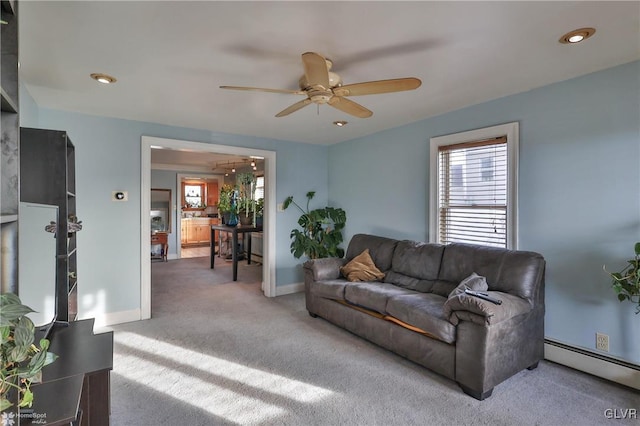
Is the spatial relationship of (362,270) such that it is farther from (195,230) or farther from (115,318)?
(195,230)

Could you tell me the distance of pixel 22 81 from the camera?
2.69 meters

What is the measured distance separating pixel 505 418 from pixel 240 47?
9.52 feet

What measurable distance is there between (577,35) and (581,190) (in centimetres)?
123

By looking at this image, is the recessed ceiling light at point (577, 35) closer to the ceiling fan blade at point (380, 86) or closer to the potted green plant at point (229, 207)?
the ceiling fan blade at point (380, 86)

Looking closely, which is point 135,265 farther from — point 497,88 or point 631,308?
point 631,308

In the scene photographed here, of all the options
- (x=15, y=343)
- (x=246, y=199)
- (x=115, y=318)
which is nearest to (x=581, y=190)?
(x=15, y=343)

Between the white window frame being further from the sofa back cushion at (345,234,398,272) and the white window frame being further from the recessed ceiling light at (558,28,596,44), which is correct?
the sofa back cushion at (345,234,398,272)

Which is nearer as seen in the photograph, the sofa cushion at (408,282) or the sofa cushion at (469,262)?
the sofa cushion at (469,262)

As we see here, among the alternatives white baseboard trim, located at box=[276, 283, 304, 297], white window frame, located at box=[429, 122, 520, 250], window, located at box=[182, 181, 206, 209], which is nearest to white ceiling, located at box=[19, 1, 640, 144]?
white window frame, located at box=[429, 122, 520, 250]

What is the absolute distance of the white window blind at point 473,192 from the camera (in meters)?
3.23

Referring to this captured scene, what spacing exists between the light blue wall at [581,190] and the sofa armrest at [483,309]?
1.67 feet

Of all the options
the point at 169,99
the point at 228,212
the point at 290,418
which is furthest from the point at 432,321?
the point at 228,212

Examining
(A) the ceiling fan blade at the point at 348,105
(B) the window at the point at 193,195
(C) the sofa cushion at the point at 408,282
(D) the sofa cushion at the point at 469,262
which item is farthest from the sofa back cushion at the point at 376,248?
(B) the window at the point at 193,195

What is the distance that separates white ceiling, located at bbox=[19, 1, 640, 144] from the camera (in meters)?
1.76
